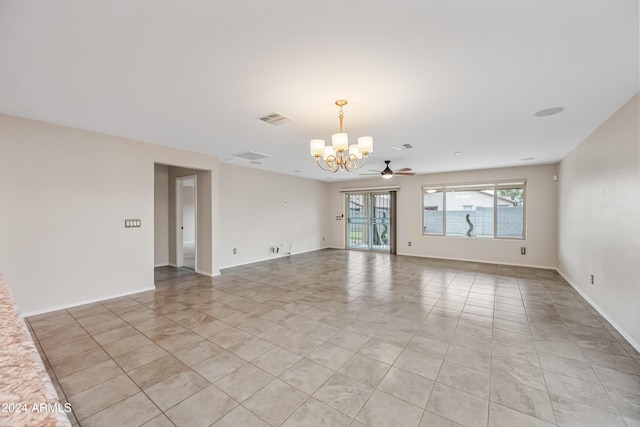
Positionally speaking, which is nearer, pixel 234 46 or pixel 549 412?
pixel 549 412

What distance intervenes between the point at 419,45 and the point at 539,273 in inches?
237

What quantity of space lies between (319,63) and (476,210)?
6.59 m

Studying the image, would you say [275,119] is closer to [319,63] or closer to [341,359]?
[319,63]

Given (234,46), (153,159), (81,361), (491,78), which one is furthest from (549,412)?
(153,159)

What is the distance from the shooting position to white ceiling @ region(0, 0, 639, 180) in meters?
1.57

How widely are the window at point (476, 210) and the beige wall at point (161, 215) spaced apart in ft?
22.8

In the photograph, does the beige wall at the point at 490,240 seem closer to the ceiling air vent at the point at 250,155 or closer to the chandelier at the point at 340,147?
the ceiling air vent at the point at 250,155

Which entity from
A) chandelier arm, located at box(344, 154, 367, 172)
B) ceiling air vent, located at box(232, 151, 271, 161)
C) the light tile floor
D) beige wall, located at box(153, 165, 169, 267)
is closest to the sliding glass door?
the light tile floor

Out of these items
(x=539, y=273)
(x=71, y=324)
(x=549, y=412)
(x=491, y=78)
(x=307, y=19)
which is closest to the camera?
(x=307, y=19)

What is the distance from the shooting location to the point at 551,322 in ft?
10.4

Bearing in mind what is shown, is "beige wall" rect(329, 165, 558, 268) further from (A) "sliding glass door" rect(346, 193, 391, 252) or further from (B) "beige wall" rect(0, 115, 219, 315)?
(B) "beige wall" rect(0, 115, 219, 315)

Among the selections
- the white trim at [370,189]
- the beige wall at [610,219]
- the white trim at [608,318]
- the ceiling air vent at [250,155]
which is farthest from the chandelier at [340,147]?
the white trim at [370,189]

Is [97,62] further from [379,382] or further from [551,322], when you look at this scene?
[551,322]

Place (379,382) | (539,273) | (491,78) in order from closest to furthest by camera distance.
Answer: (379,382), (491,78), (539,273)
